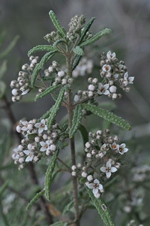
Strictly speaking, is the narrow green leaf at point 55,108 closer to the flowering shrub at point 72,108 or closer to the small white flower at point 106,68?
the flowering shrub at point 72,108

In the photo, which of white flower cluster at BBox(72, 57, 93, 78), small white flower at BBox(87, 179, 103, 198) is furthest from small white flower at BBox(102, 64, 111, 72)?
white flower cluster at BBox(72, 57, 93, 78)

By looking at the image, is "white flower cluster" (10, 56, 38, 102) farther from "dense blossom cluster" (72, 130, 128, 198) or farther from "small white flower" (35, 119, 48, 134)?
"dense blossom cluster" (72, 130, 128, 198)

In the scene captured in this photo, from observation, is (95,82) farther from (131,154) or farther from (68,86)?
(131,154)

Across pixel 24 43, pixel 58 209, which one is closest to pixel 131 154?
pixel 58 209

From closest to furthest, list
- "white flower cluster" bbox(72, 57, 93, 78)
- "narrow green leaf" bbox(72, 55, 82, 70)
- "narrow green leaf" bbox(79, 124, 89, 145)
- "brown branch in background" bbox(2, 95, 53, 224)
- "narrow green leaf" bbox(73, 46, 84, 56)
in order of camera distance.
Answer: "narrow green leaf" bbox(73, 46, 84, 56), "narrow green leaf" bbox(72, 55, 82, 70), "narrow green leaf" bbox(79, 124, 89, 145), "brown branch in background" bbox(2, 95, 53, 224), "white flower cluster" bbox(72, 57, 93, 78)

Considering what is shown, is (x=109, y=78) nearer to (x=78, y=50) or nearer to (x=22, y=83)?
(x=78, y=50)
